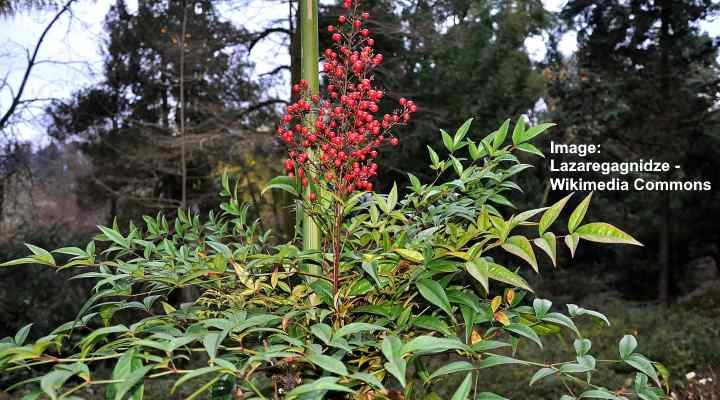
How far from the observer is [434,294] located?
83 centimetres

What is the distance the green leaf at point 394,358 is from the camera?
670 mm

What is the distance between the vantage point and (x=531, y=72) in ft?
31.7

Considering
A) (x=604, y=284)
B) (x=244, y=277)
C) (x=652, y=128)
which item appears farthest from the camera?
(x=604, y=284)

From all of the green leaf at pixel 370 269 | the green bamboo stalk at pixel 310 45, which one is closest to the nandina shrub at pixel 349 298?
the green leaf at pixel 370 269

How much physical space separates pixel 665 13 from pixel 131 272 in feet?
33.5

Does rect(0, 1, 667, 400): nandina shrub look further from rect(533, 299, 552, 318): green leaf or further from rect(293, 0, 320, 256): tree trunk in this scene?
rect(293, 0, 320, 256): tree trunk

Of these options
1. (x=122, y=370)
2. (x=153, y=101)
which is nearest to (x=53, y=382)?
(x=122, y=370)

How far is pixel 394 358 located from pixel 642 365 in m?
0.52

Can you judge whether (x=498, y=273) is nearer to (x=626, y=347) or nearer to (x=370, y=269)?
(x=370, y=269)

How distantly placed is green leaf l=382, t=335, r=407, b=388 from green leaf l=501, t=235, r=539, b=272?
8.2 inches

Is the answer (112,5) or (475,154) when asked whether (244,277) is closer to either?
(475,154)

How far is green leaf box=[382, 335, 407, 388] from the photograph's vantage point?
0.67 meters

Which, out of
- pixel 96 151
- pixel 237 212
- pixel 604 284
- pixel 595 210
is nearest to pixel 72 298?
pixel 237 212

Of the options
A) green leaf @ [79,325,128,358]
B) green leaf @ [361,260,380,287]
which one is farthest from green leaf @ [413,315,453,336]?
green leaf @ [79,325,128,358]
